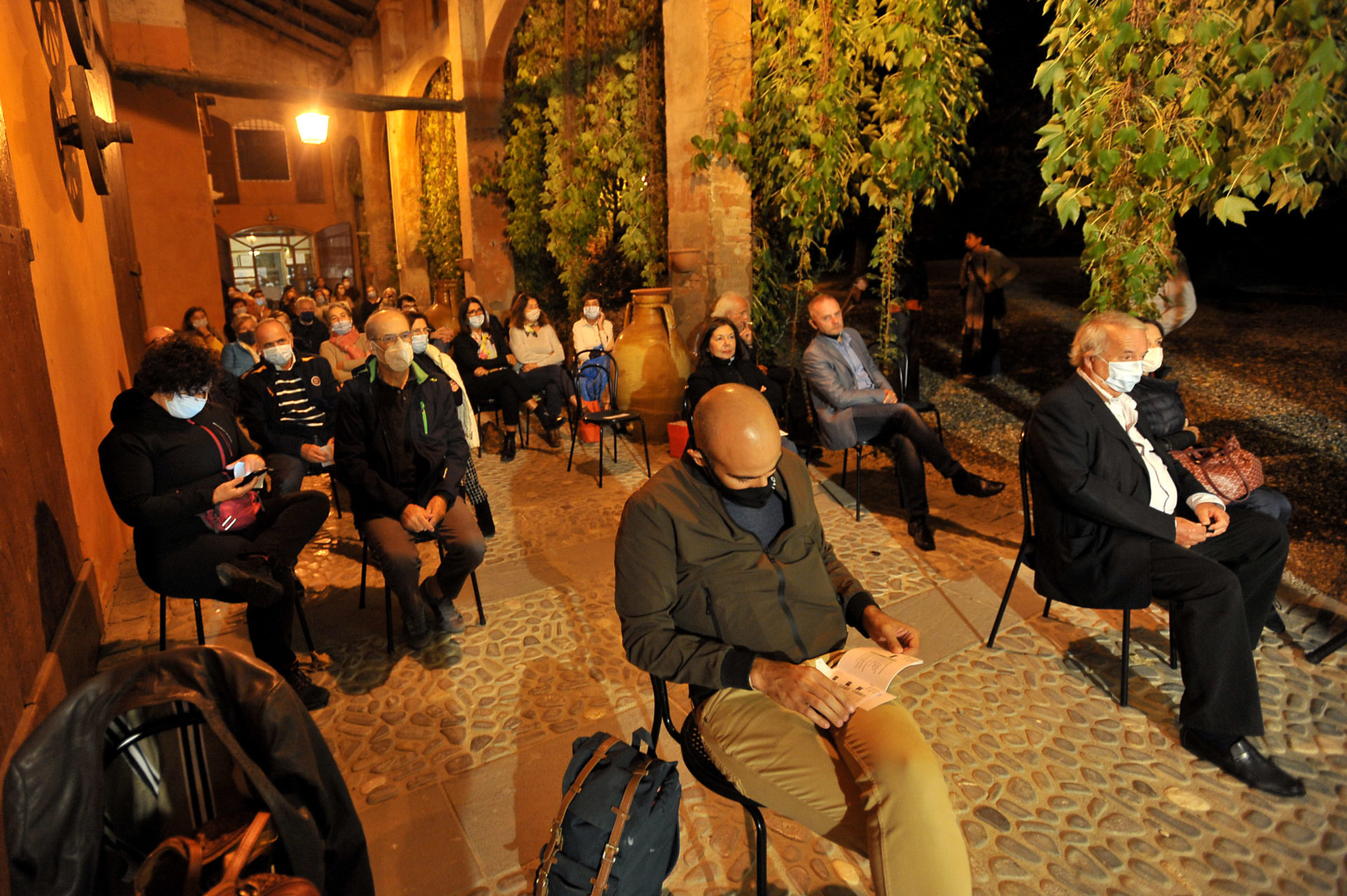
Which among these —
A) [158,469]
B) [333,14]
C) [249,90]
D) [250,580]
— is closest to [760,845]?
[250,580]

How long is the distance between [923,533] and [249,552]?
3465mm

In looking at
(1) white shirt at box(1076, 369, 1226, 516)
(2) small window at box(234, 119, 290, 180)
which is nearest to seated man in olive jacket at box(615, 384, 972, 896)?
(1) white shirt at box(1076, 369, 1226, 516)

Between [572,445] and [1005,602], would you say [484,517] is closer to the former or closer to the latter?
[572,445]

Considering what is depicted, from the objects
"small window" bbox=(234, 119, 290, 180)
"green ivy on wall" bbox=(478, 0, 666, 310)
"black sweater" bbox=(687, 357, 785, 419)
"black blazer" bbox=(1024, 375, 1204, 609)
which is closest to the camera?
"black blazer" bbox=(1024, 375, 1204, 609)

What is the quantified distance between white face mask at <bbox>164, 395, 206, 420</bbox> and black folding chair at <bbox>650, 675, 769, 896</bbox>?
224cm

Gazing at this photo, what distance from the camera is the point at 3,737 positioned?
231 centimetres

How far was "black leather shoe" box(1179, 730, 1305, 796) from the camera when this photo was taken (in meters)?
2.48

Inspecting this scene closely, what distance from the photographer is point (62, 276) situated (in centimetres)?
442

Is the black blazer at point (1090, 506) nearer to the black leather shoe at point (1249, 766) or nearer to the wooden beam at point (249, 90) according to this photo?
the black leather shoe at point (1249, 766)

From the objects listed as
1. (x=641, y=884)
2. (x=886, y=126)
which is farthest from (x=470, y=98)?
(x=641, y=884)

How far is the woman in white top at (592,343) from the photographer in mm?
7266

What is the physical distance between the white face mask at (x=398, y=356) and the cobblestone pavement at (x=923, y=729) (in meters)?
1.27

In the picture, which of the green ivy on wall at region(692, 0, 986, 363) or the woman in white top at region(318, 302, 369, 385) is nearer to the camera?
the green ivy on wall at region(692, 0, 986, 363)

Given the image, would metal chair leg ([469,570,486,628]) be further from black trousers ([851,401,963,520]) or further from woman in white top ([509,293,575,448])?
woman in white top ([509,293,575,448])
